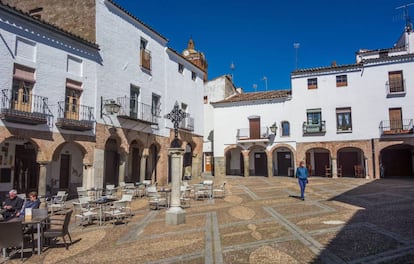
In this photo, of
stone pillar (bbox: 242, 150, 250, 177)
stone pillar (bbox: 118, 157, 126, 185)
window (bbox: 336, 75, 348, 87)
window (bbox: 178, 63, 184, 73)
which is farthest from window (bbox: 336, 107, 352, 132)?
stone pillar (bbox: 118, 157, 126, 185)

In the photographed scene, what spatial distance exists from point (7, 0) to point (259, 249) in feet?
67.4

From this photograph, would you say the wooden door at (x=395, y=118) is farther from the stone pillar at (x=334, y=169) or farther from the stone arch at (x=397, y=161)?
the stone pillar at (x=334, y=169)

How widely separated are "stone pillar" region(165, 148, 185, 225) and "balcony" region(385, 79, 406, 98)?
64.2 ft

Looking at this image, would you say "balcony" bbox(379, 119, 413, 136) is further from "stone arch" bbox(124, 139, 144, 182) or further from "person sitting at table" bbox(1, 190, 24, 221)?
"person sitting at table" bbox(1, 190, 24, 221)

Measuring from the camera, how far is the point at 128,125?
53.5ft

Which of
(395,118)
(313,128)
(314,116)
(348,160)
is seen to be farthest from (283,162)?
(395,118)

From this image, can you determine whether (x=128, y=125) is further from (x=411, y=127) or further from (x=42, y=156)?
(x=411, y=127)

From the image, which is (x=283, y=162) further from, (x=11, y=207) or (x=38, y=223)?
(x=38, y=223)

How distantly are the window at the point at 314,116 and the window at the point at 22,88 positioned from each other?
1946 cm

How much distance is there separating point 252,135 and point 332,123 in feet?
21.5

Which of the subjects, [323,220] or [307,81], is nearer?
[323,220]

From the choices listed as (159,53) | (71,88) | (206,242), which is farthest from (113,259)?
(159,53)

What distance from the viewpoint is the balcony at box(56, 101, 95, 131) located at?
1241 cm

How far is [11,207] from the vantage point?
742 centimetres
